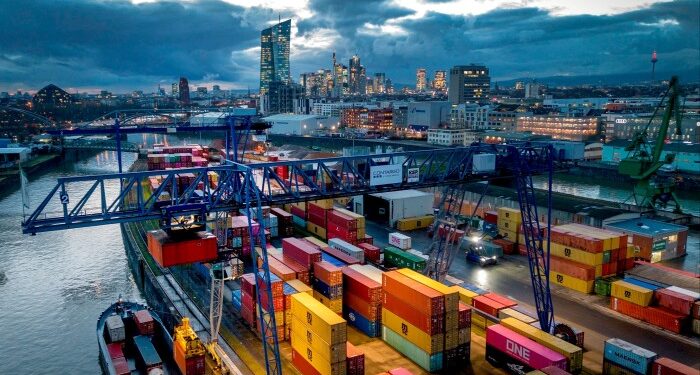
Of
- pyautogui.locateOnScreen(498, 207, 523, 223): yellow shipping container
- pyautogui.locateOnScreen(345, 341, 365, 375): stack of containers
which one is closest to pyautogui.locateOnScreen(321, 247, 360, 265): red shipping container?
pyautogui.locateOnScreen(345, 341, 365, 375): stack of containers

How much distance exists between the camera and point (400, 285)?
16.7 metres

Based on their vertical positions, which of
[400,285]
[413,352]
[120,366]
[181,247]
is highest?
[181,247]

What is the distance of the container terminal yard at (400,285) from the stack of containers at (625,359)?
0.04 m

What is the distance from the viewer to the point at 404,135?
10725cm

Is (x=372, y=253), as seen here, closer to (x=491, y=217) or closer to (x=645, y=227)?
(x=491, y=217)

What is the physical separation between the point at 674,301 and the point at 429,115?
94.4 meters

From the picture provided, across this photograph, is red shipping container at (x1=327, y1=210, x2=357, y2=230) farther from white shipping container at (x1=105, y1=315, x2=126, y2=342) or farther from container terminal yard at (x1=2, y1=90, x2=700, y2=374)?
white shipping container at (x1=105, y1=315, x2=126, y2=342)

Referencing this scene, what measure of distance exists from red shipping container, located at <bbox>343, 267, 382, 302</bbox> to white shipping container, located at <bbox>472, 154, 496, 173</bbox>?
5.97 meters

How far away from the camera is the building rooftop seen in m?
26.2

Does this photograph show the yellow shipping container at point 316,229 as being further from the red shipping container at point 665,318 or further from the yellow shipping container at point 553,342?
the red shipping container at point 665,318

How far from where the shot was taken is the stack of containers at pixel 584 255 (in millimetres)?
22344

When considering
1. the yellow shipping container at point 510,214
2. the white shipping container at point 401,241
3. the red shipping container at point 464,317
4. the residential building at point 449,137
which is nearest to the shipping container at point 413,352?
the red shipping container at point 464,317

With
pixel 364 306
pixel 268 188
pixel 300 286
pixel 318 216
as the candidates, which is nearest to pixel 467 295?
pixel 364 306

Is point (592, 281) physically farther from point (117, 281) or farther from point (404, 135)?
point (404, 135)
